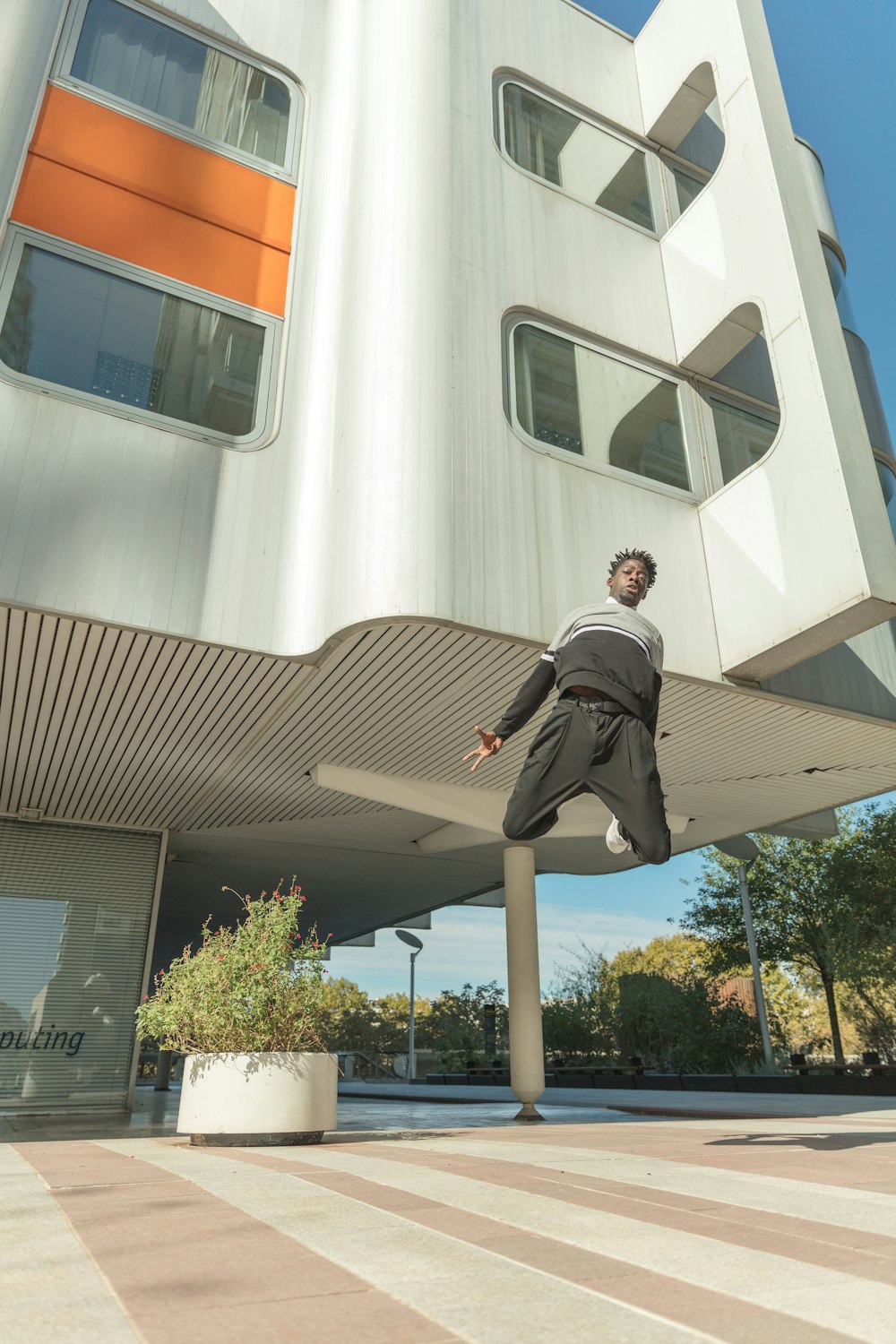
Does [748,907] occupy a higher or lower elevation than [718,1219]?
higher

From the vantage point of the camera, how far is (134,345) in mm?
9078

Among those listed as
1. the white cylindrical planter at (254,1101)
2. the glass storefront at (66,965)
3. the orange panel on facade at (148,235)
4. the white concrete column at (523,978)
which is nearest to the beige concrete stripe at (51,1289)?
the white cylindrical planter at (254,1101)

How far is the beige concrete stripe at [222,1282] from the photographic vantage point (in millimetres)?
1785

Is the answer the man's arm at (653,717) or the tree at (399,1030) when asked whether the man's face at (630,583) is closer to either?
the man's arm at (653,717)

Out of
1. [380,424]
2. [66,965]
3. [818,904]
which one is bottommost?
[66,965]

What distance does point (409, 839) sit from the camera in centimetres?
1777

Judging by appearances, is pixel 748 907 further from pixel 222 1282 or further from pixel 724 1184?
pixel 222 1282

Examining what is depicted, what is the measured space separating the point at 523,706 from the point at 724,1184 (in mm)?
2368

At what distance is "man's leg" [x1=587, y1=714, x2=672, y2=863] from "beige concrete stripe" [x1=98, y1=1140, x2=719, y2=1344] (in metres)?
1.74

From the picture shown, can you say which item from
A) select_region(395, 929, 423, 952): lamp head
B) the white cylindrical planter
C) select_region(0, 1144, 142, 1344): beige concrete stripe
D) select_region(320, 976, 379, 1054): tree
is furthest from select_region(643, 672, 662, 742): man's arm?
select_region(320, 976, 379, 1054): tree

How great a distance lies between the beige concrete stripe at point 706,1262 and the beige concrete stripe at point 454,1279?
26 cm

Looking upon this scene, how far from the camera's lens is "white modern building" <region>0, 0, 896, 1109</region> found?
8375mm

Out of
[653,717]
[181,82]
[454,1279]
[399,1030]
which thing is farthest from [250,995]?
[399,1030]

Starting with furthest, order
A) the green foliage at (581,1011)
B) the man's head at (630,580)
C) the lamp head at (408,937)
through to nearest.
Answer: the lamp head at (408,937) < the green foliage at (581,1011) < the man's head at (630,580)
